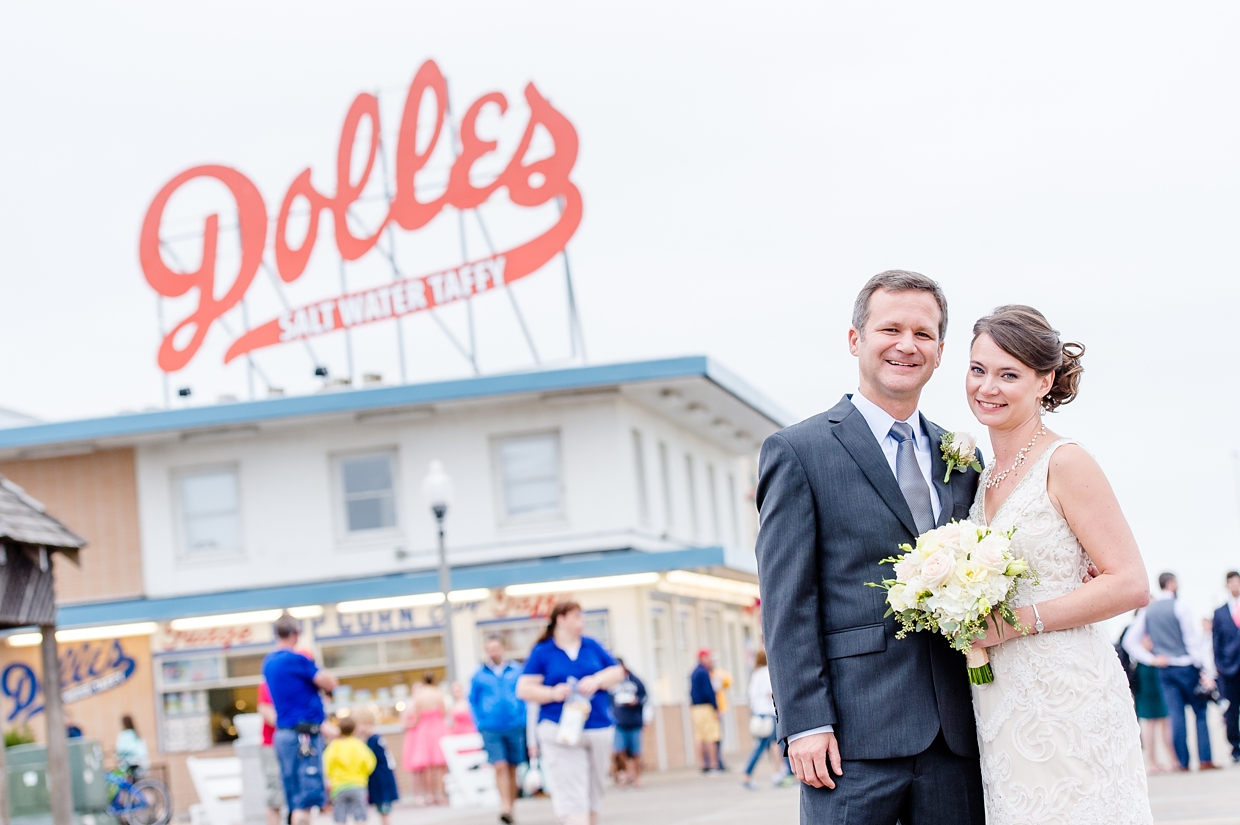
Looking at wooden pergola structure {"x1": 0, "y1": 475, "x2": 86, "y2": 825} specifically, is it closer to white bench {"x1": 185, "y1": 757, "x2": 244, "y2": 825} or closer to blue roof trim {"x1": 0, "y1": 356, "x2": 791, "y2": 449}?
white bench {"x1": 185, "y1": 757, "x2": 244, "y2": 825}

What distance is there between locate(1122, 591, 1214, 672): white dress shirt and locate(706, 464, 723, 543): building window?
751 inches

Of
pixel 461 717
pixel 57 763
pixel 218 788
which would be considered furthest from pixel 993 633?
pixel 461 717

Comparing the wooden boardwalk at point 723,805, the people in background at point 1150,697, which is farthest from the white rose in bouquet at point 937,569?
the people in background at point 1150,697

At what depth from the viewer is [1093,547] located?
14.9 ft

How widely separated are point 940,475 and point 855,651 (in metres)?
0.66

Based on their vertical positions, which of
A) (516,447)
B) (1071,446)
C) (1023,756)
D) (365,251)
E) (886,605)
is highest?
(365,251)

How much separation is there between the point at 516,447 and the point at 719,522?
865 centimetres

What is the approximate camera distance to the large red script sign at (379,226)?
94.1 ft

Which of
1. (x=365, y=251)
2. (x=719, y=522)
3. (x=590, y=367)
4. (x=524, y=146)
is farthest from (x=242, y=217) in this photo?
(x=719, y=522)

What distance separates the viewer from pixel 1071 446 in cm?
470

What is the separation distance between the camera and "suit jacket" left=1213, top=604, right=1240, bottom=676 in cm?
1616

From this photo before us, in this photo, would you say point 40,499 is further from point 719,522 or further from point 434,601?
point 719,522

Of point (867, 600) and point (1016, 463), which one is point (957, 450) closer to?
point (1016, 463)

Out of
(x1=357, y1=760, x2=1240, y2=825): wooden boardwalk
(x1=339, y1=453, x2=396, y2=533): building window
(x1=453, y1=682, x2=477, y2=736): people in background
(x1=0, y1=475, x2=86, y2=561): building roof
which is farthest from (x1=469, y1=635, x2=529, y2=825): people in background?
(x1=339, y1=453, x2=396, y2=533): building window
